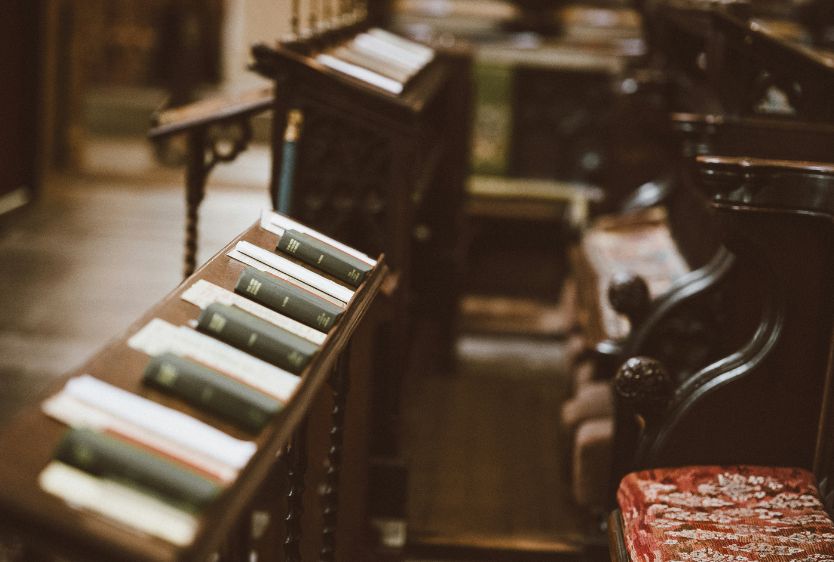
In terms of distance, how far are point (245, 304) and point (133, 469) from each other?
515 millimetres

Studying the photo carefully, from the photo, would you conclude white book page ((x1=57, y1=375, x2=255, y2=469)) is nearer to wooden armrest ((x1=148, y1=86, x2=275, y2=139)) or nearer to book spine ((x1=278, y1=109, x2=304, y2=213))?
book spine ((x1=278, y1=109, x2=304, y2=213))

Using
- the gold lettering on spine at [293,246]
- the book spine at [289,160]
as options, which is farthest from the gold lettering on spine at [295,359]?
the book spine at [289,160]

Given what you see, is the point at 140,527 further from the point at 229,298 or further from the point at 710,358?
the point at 710,358

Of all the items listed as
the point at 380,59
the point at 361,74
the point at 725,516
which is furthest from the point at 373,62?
the point at 725,516

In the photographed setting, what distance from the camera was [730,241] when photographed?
7.05ft

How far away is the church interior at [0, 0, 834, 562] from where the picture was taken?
1.19 metres

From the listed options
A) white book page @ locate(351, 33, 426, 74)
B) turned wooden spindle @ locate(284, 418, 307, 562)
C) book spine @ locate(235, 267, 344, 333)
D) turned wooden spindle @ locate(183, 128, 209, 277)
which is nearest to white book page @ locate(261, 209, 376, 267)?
book spine @ locate(235, 267, 344, 333)

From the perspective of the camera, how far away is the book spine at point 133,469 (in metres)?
1.00

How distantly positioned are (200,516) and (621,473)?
1531mm

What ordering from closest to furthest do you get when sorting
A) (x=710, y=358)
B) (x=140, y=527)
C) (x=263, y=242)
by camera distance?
1. (x=140, y=527)
2. (x=263, y=242)
3. (x=710, y=358)

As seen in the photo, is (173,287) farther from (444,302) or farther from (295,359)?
(295,359)

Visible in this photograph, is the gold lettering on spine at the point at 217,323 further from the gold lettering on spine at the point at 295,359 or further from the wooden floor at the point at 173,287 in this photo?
the wooden floor at the point at 173,287

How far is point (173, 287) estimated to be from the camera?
5109 mm

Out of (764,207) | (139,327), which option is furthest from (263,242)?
(764,207)
